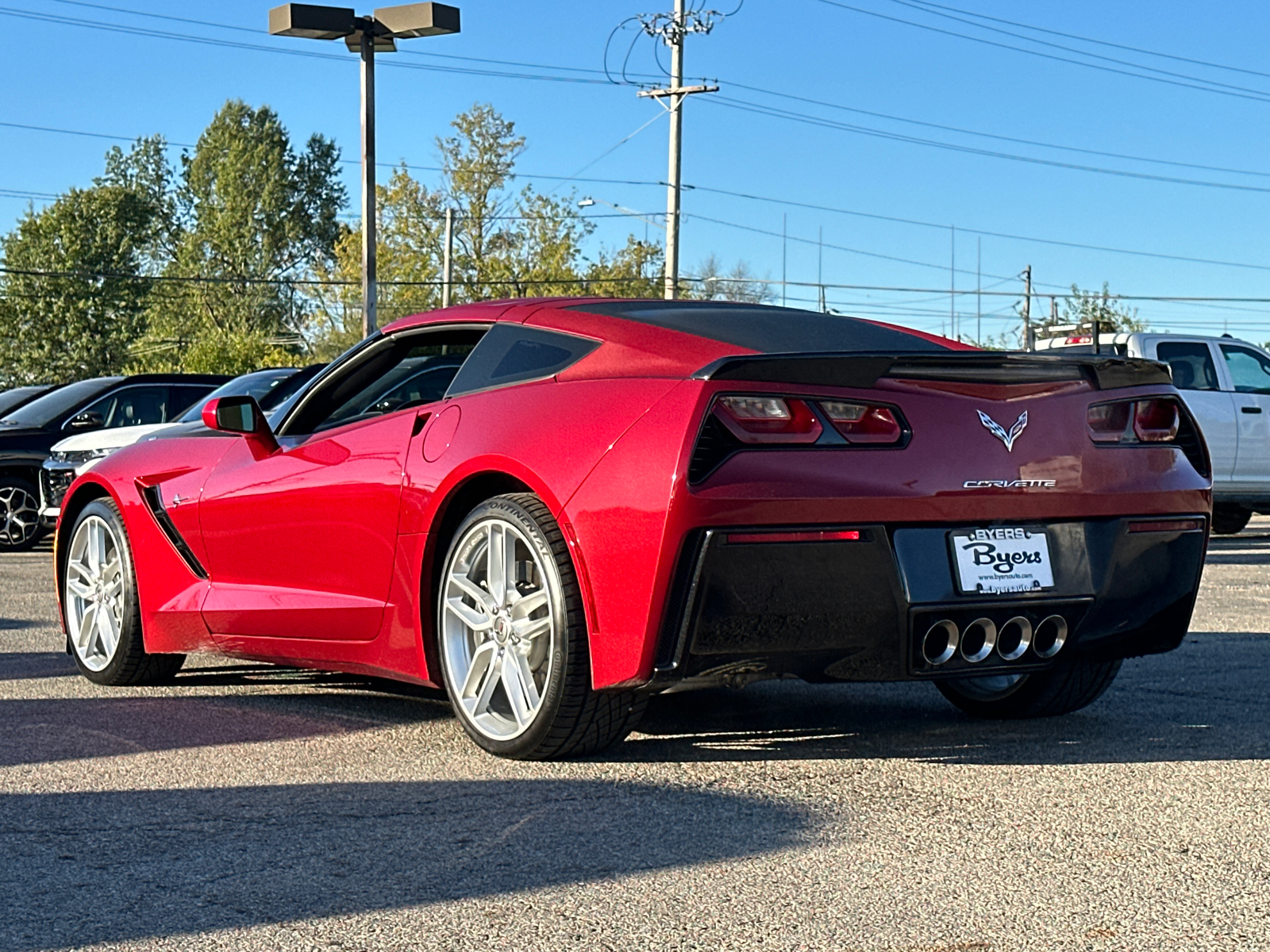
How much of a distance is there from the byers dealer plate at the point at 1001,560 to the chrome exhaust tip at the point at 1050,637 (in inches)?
4.1

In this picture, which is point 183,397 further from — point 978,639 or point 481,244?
point 481,244

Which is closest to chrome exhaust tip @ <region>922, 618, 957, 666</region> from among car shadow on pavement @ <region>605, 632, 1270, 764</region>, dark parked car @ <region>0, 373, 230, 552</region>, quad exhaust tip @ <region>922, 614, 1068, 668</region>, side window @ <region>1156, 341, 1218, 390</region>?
quad exhaust tip @ <region>922, 614, 1068, 668</region>

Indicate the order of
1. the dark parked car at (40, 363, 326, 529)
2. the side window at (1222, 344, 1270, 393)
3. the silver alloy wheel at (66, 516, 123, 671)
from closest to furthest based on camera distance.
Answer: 1. the silver alloy wheel at (66, 516, 123, 671)
2. the dark parked car at (40, 363, 326, 529)
3. the side window at (1222, 344, 1270, 393)

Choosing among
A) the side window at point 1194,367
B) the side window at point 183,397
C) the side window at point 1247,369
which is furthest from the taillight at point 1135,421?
the side window at point 183,397

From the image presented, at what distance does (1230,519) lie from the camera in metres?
17.9

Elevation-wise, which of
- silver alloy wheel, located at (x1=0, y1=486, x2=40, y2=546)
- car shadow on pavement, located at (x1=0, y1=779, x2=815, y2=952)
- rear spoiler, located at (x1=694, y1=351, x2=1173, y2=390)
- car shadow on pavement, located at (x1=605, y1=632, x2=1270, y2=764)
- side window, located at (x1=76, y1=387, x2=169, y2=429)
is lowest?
silver alloy wheel, located at (x1=0, y1=486, x2=40, y2=546)

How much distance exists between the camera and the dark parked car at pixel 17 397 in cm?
1819

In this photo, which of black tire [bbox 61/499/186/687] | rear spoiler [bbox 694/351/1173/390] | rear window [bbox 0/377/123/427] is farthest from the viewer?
rear window [bbox 0/377/123/427]

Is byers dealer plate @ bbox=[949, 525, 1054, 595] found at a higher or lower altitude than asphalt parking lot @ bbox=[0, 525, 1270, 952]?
higher

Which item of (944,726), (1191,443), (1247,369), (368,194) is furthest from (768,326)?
(368,194)

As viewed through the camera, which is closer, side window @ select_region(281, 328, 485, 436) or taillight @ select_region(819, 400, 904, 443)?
taillight @ select_region(819, 400, 904, 443)

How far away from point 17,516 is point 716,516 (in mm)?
12828

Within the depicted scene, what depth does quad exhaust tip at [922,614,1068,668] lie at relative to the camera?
178 inches

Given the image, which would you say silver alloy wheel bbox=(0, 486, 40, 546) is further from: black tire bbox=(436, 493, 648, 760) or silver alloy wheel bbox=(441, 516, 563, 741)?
black tire bbox=(436, 493, 648, 760)
